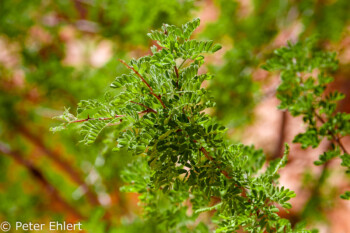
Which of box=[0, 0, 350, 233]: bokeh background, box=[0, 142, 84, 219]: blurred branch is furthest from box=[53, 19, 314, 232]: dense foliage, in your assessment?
box=[0, 142, 84, 219]: blurred branch

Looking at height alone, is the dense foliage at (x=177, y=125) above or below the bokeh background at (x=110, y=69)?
below

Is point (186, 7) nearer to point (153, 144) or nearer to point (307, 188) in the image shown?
point (153, 144)

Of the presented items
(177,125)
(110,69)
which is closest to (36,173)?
(110,69)

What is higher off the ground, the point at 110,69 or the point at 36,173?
the point at 110,69

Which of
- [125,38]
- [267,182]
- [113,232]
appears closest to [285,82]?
[267,182]

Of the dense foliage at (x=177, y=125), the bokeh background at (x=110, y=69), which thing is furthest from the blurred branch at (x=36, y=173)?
the dense foliage at (x=177, y=125)

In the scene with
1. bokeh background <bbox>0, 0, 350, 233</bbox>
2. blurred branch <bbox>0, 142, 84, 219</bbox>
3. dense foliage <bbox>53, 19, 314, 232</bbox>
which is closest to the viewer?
dense foliage <bbox>53, 19, 314, 232</bbox>

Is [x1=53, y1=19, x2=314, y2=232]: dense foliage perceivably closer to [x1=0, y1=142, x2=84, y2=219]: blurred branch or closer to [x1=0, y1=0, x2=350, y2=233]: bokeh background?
[x1=0, y1=0, x2=350, y2=233]: bokeh background

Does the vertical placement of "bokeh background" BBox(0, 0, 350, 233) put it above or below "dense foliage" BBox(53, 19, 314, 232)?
above

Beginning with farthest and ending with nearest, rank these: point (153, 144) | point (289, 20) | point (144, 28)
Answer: point (289, 20) < point (144, 28) < point (153, 144)

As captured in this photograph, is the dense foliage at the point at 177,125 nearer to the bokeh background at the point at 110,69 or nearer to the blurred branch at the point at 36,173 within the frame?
the bokeh background at the point at 110,69

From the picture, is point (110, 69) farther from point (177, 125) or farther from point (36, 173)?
point (177, 125)
